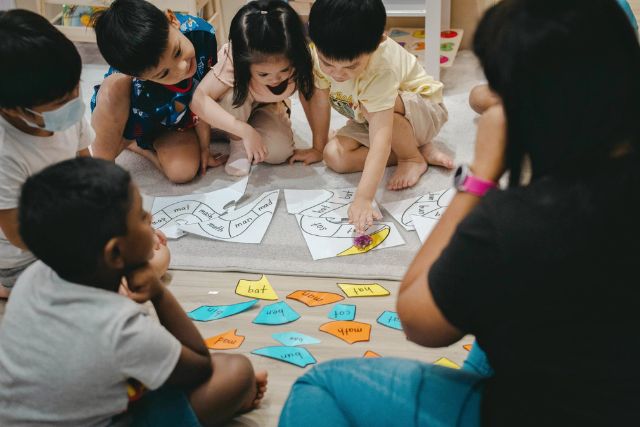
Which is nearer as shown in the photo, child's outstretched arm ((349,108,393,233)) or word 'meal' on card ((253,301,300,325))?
word 'meal' on card ((253,301,300,325))

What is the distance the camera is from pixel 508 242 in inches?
28.8

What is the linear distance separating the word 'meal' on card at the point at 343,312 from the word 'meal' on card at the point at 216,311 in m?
0.17

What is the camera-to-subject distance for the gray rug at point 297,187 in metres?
1.61

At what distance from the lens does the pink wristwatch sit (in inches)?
35.0

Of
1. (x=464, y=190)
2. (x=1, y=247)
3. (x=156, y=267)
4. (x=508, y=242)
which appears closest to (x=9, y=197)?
(x=1, y=247)

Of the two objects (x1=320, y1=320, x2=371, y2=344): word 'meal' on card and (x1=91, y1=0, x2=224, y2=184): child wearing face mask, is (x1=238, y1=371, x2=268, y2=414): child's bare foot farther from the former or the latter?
(x1=91, y1=0, x2=224, y2=184): child wearing face mask

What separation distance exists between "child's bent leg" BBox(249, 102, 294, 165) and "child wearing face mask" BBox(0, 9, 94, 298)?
1.92ft

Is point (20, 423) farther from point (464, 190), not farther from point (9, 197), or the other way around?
point (464, 190)

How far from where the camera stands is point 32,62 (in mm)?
1259

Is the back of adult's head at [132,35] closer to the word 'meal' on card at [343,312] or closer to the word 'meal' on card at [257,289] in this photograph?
the word 'meal' on card at [257,289]

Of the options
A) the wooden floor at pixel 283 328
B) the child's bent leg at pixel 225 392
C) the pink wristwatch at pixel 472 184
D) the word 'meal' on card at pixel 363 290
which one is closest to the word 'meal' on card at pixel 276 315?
the wooden floor at pixel 283 328

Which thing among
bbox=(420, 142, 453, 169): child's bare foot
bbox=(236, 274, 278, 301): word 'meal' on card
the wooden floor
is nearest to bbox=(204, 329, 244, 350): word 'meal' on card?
the wooden floor

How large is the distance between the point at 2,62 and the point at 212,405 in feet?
2.22

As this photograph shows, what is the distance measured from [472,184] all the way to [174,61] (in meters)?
1.01
